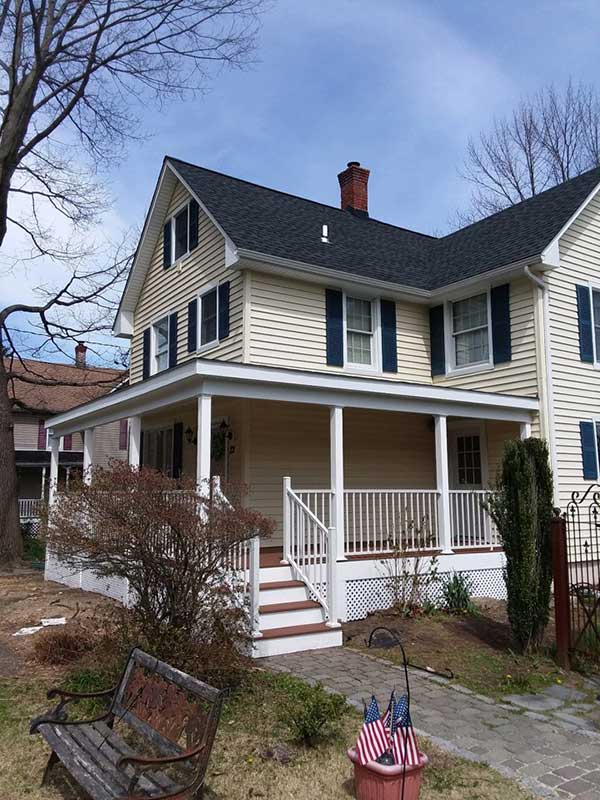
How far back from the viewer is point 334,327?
12.7 meters

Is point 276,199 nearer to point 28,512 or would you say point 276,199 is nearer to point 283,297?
point 283,297

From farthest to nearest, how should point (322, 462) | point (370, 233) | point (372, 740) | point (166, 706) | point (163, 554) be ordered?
point (370, 233) < point (322, 462) < point (163, 554) < point (166, 706) < point (372, 740)

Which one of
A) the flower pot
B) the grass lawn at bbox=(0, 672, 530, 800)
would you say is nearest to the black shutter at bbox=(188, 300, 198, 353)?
the grass lawn at bbox=(0, 672, 530, 800)

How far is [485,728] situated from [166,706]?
102 inches

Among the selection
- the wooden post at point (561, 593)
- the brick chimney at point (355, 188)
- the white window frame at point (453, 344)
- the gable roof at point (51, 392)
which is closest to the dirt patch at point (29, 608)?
the wooden post at point (561, 593)

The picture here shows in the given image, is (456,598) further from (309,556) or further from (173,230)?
(173,230)

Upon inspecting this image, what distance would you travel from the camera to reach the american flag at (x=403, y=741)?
360cm

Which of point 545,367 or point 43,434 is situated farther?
point 43,434

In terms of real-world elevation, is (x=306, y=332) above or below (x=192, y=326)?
below

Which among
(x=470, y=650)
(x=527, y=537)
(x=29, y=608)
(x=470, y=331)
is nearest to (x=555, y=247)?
(x=470, y=331)

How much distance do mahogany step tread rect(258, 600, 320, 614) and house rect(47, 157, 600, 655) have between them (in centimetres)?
93

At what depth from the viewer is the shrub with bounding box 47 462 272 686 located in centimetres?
527

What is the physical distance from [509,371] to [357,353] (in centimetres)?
298

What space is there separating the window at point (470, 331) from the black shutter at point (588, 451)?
2276 millimetres
